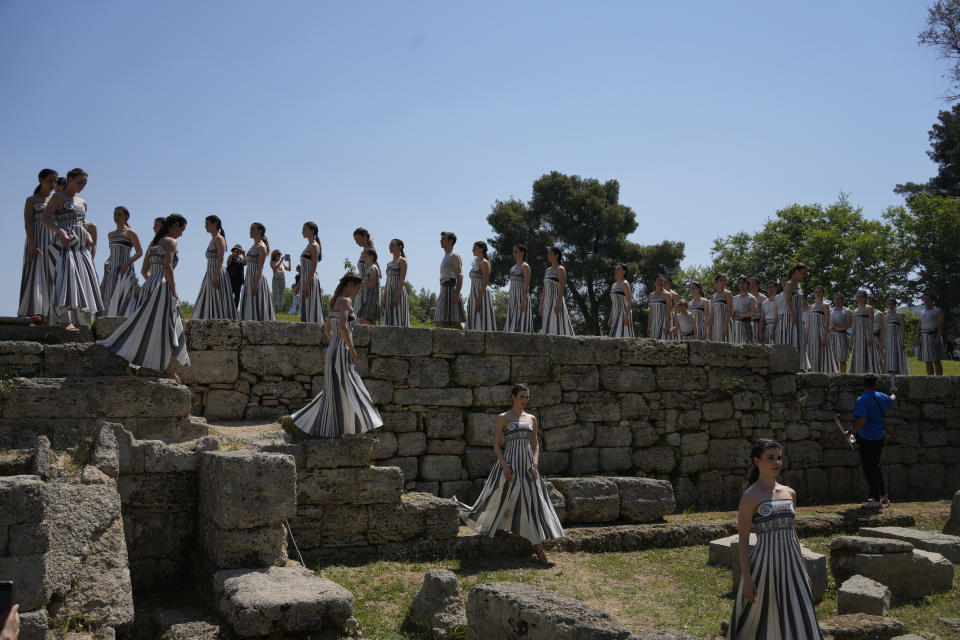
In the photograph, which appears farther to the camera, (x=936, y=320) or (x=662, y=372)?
(x=936, y=320)

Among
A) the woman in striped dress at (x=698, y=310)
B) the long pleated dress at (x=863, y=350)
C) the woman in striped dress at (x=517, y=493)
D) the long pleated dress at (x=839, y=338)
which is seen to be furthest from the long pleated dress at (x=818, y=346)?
the woman in striped dress at (x=517, y=493)

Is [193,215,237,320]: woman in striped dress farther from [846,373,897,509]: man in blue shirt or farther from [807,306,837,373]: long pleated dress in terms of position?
[807,306,837,373]: long pleated dress

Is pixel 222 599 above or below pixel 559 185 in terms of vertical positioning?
below

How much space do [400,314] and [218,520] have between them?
6.15m

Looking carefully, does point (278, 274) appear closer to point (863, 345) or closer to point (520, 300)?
point (520, 300)

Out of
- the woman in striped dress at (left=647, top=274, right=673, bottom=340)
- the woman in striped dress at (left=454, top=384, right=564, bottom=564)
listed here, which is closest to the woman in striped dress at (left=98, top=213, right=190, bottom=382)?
the woman in striped dress at (left=454, top=384, right=564, bottom=564)

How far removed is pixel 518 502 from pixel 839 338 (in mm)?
11463

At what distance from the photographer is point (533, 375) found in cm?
1033

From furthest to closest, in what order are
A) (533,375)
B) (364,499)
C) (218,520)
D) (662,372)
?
(662,372) < (533,375) < (364,499) < (218,520)

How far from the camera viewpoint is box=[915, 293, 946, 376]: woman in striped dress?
15.4 meters

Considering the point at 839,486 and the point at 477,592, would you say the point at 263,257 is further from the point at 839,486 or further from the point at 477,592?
the point at 839,486

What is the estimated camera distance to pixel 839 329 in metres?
16.3

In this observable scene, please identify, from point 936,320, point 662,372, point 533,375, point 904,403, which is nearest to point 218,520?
point 533,375

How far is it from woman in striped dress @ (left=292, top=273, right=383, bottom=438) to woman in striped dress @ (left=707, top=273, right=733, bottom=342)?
864 centimetres
